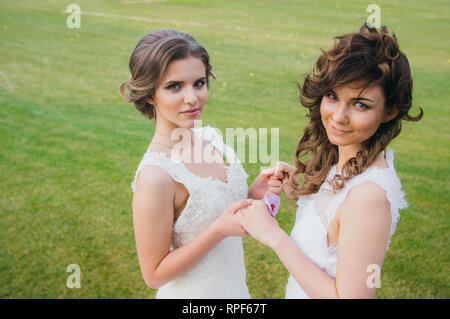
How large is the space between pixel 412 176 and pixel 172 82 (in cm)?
599

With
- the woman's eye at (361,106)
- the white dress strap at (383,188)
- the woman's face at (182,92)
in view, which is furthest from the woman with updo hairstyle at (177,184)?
the woman's eye at (361,106)

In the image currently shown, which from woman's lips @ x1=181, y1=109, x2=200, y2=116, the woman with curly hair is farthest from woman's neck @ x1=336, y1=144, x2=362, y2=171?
woman's lips @ x1=181, y1=109, x2=200, y2=116

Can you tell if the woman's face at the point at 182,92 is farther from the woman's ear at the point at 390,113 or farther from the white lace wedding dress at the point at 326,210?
the woman's ear at the point at 390,113

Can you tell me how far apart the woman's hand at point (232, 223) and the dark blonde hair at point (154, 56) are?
0.85 metres

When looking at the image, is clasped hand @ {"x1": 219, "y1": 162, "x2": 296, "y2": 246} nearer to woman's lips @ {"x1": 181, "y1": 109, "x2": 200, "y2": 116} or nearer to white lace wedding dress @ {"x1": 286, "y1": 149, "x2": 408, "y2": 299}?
white lace wedding dress @ {"x1": 286, "y1": 149, "x2": 408, "y2": 299}

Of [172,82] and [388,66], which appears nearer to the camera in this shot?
[388,66]

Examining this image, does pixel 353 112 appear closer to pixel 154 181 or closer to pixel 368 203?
pixel 368 203

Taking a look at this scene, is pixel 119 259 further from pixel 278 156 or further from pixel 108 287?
pixel 278 156

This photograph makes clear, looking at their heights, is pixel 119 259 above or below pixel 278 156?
below

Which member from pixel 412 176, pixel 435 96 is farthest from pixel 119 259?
pixel 435 96

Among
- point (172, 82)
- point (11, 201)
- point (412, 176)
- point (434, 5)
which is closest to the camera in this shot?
point (172, 82)

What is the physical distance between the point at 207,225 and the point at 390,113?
1.27 meters

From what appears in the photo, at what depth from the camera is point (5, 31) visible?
17.4 metres

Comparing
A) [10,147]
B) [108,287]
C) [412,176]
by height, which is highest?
[10,147]
